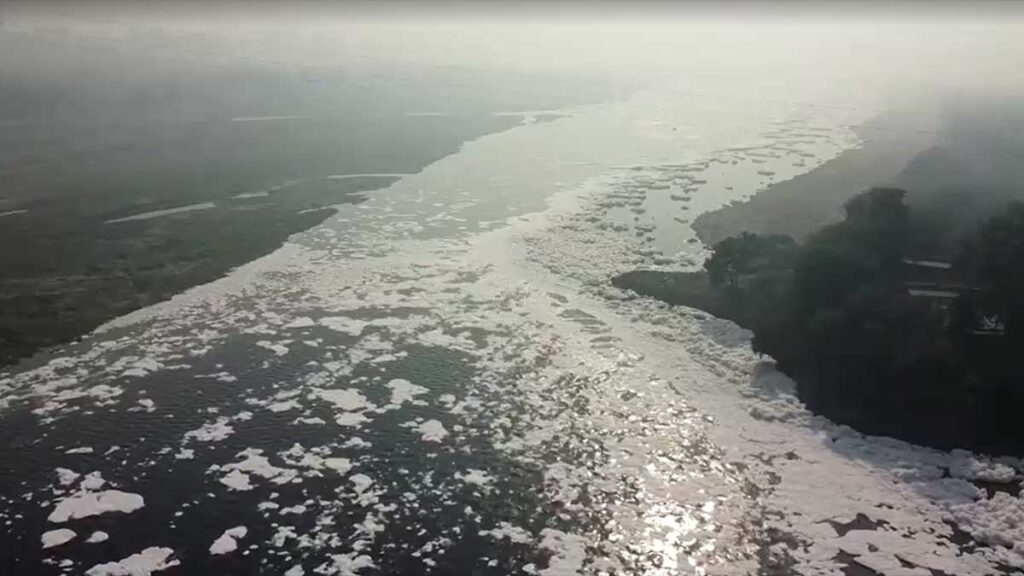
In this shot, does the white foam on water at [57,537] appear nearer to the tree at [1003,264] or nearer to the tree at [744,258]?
the tree at [744,258]

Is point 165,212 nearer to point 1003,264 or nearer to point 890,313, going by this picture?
point 890,313

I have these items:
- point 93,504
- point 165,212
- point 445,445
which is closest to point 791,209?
point 445,445

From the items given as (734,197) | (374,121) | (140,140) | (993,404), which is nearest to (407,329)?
(993,404)

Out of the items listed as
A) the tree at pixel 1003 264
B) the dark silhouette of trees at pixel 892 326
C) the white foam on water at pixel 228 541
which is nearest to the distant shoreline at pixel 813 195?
the dark silhouette of trees at pixel 892 326

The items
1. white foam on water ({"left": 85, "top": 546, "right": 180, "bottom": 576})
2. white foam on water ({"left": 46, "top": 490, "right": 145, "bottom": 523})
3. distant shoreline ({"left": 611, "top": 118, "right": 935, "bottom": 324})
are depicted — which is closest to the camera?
white foam on water ({"left": 85, "top": 546, "right": 180, "bottom": 576})

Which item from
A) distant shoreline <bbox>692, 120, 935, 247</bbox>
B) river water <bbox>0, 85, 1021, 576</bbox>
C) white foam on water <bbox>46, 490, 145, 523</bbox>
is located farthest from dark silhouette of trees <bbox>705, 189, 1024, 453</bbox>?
white foam on water <bbox>46, 490, 145, 523</bbox>

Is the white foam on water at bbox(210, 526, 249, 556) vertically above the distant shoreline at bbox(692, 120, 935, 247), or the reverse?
the distant shoreline at bbox(692, 120, 935, 247)

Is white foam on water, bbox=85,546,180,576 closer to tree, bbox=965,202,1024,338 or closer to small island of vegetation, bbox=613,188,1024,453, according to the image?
small island of vegetation, bbox=613,188,1024,453
